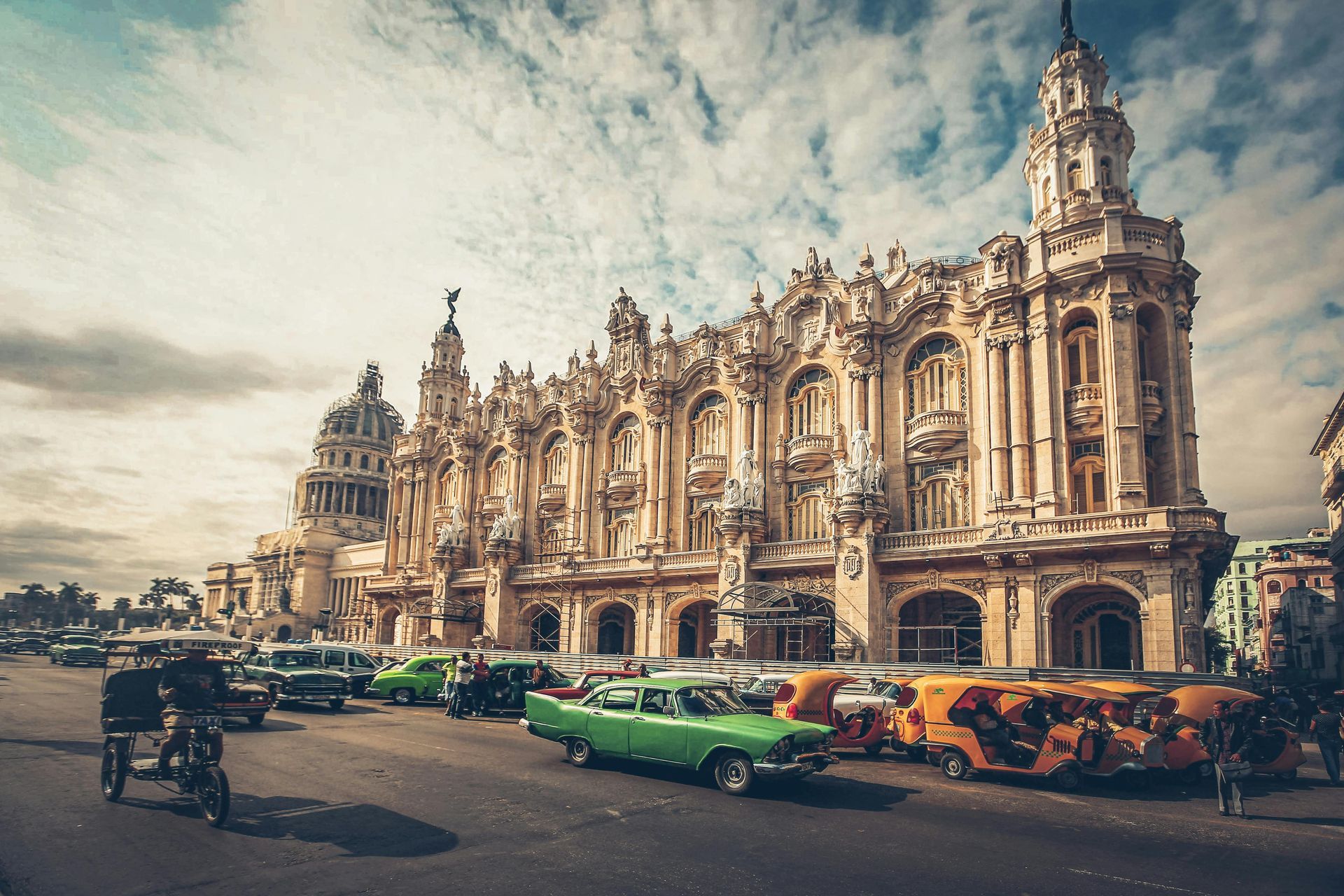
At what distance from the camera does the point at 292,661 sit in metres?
25.6

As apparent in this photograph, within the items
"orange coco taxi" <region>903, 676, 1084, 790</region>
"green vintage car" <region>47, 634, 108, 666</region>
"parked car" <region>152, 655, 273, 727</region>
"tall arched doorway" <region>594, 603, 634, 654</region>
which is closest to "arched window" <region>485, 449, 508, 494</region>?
"tall arched doorway" <region>594, 603, 634, 654</region>

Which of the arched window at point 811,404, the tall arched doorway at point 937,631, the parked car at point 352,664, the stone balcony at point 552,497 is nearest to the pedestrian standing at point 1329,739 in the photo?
the tall arched doorway at point 937,631

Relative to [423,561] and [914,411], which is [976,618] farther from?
[423,561]

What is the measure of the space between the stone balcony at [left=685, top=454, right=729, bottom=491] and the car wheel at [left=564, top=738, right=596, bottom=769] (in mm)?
25199

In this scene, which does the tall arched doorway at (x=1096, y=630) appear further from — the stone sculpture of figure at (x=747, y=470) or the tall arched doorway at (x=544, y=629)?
the tall arched doorway at (x=544, y=629)

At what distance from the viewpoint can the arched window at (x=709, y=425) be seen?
40.4 metres

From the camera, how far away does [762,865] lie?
8375 mm

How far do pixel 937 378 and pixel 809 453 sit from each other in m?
6.00

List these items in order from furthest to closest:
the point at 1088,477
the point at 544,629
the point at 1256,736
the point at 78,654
→ the point at 544,629 → the point at 78,654 → the point at 1088,477 → the point at 1256,736

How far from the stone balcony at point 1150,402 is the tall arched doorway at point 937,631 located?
29.2ft

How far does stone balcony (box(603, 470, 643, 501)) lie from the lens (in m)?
42.6

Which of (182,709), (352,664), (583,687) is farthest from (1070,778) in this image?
(352,664)

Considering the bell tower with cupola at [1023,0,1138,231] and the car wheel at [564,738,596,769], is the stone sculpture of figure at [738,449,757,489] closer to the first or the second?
the bell tower with cupola at [1023,0,1138,231]

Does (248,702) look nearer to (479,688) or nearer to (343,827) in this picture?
(479,688)
